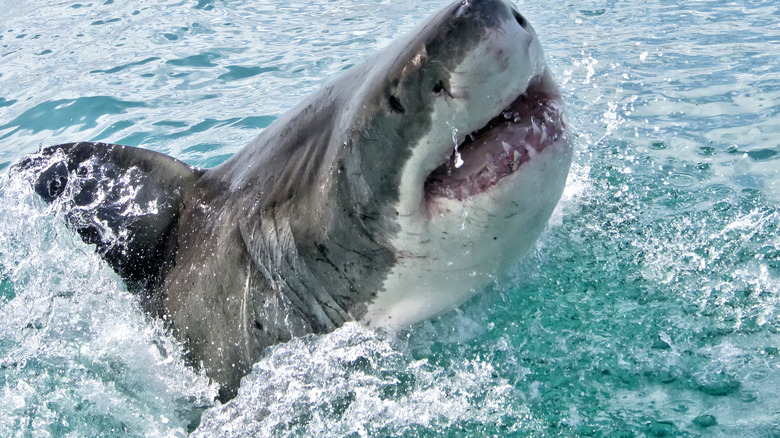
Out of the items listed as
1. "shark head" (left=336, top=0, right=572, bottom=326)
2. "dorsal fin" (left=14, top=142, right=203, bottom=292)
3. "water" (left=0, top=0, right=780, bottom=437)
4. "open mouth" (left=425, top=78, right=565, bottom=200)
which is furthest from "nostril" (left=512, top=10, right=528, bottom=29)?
"dorsal fin" (left=14, top=142, right=203, bottom=292)

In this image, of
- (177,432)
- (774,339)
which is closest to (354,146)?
(177,432)

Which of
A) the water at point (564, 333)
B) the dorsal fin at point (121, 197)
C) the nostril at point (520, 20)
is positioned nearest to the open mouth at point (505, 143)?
the nostril at point (520, 20)

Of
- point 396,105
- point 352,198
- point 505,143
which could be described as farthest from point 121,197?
point 505,143

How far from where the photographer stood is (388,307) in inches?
83.1

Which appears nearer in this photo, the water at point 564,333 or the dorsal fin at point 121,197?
the water at point 564,333

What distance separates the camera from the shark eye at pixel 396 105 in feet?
5.55

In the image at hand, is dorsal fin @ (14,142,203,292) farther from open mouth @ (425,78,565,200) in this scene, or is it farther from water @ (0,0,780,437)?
open mouth @ (425,78,565,200)

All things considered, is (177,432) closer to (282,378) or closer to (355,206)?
(282,378)

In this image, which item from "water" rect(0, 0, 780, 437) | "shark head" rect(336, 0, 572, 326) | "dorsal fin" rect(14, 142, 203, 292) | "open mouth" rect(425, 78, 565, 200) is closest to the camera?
"shark head" rect(336, 0, 572, 326)

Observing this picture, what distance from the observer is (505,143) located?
1.67m

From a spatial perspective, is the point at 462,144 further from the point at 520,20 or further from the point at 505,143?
the point at 520,20

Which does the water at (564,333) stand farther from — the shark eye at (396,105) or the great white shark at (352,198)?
the shark eye at (396,105)

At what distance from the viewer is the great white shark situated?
163cm

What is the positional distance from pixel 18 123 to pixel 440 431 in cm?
595
